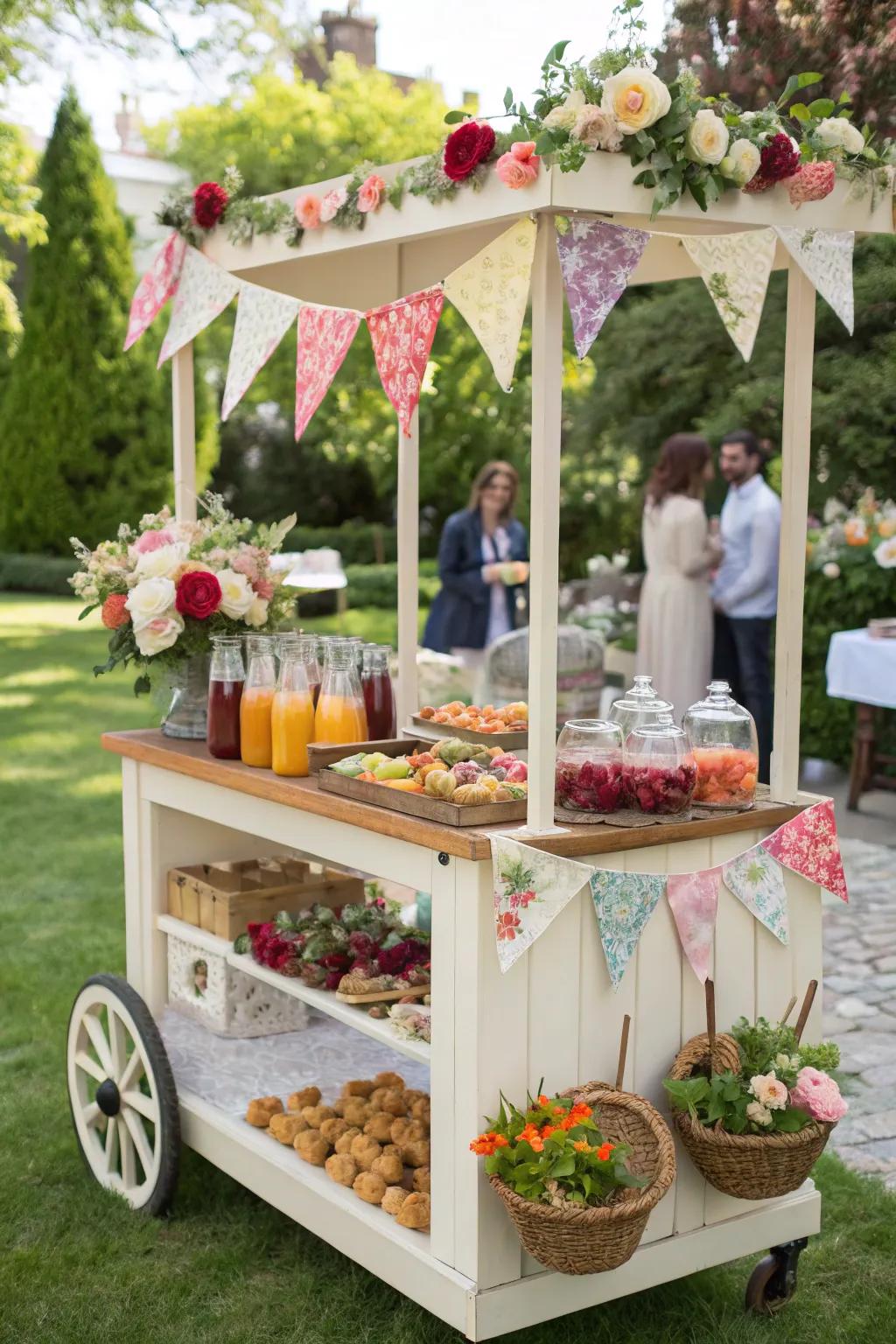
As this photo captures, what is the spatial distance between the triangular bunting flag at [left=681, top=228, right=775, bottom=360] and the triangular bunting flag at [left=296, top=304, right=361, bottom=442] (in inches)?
25.8

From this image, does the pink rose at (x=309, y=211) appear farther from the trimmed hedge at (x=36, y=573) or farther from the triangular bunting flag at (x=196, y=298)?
the trimmed hedge at (x=36, y=573)

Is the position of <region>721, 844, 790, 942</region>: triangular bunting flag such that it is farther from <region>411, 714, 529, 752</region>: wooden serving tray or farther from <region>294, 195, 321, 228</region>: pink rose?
<region>294, 195, 321, 228</region>: pink rose

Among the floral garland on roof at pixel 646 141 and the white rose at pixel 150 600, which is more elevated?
the floral garland on roof at pixel 646 141

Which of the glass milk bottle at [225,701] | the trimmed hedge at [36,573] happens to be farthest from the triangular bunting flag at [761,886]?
the trimmed hedge at [36,573]

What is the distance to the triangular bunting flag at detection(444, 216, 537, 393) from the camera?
2.15 metres

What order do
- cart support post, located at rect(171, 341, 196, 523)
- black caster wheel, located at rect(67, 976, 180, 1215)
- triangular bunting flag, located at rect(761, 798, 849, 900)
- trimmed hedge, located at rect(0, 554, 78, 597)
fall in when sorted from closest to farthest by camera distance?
triangular bunting flag, located at rect(761, 798, 849, 900), black caster wheel, located at rect(67, 976, 180, 1215), cart support post, located at rect(171, 341, 196, 523), trimmed hedge, located at rect(0, 554, 78, 597)

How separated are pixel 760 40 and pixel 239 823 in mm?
4159

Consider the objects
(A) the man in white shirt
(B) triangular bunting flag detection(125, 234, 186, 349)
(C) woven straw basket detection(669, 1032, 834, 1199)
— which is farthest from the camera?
(A) the man in white shirt

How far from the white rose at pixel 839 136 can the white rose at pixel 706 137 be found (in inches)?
10.6

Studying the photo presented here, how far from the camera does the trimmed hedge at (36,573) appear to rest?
1373 centimetres

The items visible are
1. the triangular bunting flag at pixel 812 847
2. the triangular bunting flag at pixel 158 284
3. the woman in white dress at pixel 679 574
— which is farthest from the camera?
the woman in white dress at pixel 679 574

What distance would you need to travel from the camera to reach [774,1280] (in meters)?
2.59

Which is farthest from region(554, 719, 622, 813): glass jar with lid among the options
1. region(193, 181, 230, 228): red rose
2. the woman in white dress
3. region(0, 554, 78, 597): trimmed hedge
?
region(0, 554, 78, 597): trimmed hedge

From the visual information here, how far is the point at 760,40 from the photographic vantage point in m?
5.52
